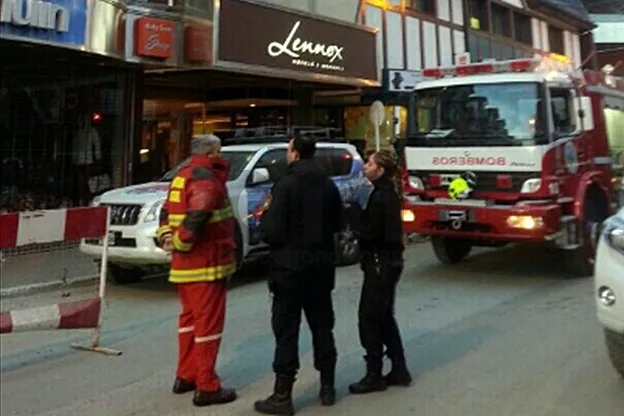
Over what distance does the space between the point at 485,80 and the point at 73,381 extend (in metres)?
6.52

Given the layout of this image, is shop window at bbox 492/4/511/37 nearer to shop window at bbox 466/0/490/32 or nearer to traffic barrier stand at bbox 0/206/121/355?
shop window at bbox 466/0/490/32

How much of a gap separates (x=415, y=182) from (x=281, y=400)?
569 centimetres

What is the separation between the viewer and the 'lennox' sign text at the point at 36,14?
1035 centimetres

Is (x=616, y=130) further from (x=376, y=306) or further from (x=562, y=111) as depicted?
(x=376, y=306)

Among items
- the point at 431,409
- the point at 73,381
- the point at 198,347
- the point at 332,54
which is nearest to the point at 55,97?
the point at 332,54

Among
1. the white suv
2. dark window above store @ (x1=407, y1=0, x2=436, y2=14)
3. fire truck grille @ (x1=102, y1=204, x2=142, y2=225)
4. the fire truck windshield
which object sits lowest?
the white suv

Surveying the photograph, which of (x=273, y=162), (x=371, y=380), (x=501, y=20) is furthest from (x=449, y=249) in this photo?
(x=501, y=20)

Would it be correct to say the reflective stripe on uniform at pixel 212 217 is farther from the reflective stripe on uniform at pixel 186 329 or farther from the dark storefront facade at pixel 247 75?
the dark storefront facade at pixel 247 75

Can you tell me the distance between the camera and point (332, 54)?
1697 centimetres

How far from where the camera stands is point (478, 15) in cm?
2509

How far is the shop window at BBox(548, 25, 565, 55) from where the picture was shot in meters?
30.0

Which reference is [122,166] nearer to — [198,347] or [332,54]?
[332,54]

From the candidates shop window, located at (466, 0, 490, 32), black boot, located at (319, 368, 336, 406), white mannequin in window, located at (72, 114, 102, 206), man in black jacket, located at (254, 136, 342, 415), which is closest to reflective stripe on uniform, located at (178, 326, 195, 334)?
man in black jacket, located at (254, 136, 342, 415)

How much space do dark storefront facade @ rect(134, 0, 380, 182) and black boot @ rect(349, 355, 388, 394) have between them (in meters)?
9.42
